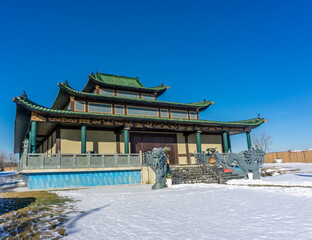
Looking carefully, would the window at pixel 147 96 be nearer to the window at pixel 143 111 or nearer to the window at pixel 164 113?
the window at pixel 143 111

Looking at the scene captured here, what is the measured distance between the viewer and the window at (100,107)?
19.8 metres

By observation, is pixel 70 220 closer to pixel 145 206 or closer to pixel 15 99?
pixel 145 206

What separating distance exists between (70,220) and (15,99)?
11853 millimetres

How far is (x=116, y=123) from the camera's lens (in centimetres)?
1880

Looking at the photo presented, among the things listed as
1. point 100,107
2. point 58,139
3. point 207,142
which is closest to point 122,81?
point 100,107

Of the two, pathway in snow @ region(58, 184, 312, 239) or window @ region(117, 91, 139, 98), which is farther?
window @ region(117, 91, 139, 98)

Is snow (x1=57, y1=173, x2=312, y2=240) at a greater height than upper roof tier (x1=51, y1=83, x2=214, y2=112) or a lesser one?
lesser

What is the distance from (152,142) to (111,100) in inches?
222

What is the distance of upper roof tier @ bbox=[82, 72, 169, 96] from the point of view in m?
21.1

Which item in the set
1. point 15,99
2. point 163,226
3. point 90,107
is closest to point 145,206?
point 163,226

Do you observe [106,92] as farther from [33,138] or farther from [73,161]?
[73,161]

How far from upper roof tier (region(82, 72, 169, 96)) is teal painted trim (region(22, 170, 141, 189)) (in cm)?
858

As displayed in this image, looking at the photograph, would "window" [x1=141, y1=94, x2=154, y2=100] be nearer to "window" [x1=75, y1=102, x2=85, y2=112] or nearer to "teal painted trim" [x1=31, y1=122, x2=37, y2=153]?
"window" [x1=75, y1=102, x2=85, y2=112]

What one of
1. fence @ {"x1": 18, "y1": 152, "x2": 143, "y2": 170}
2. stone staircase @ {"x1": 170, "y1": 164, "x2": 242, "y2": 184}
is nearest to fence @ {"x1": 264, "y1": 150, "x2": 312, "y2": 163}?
stone staircase @ {"x1": 170, "y1": 164, "x2": 242, "y2": 184}
